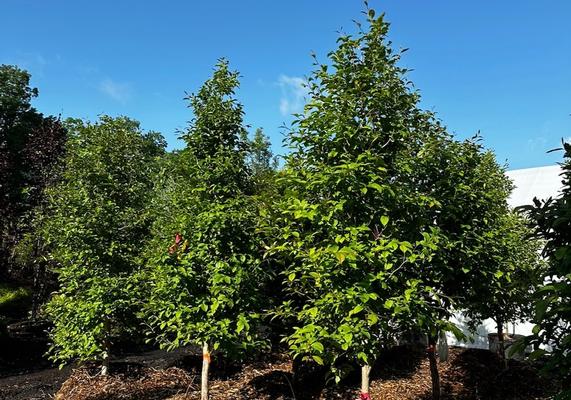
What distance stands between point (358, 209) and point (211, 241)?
2609 mm

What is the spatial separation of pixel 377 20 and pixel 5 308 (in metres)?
21.4

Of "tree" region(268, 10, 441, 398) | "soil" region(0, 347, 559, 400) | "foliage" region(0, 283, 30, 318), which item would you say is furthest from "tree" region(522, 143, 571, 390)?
"foliage" region(0, 283, 30, 318)

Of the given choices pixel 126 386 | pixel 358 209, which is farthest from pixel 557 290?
pixel 126 386

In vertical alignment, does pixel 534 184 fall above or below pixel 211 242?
above

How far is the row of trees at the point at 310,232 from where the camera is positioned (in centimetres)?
455

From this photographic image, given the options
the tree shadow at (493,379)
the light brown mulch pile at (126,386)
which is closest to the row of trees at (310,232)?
the light brown mulch pile at (126,386)

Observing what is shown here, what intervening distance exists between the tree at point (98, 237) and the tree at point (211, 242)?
4.52ft

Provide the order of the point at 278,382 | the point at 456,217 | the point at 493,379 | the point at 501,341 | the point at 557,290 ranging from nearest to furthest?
the point at 557,290
the point at 456,217
the point at 278,382
the point at 493,379
the point at 501,341

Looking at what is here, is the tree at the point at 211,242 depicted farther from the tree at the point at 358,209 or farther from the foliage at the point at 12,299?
the foliage at the point at 12,299

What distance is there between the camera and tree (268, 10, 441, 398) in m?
4.43

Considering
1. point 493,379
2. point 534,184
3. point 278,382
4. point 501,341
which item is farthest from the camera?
point 534,184

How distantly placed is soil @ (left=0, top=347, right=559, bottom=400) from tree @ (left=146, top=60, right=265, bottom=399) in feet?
6.61

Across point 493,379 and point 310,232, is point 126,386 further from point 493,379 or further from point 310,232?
point 493,379

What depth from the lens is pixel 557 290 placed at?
7.60 feet
